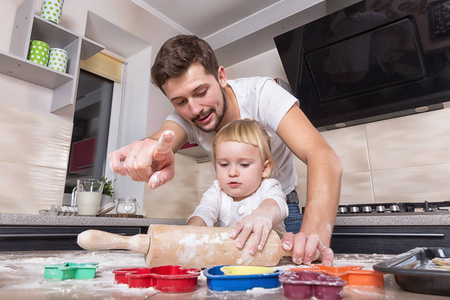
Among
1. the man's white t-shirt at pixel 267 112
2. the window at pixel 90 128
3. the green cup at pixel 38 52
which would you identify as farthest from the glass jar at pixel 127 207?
the green cup at pixel 38 52

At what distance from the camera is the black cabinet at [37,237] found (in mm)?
1282

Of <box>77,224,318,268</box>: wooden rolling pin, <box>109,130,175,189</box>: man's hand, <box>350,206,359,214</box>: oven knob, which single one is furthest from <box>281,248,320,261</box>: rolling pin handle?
<box>350,206,359,214</box>: oven knob

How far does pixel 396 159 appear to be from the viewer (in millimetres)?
1800

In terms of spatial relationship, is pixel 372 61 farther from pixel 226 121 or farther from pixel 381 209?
pixel 226 121

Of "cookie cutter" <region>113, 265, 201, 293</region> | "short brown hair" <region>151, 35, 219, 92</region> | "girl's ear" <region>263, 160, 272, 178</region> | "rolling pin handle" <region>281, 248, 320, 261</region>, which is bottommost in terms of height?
"cookie cutter" <region>113, 265, 201, 293</region>

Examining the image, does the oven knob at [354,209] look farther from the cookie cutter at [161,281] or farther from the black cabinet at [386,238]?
the cookie cutter at [161,281]

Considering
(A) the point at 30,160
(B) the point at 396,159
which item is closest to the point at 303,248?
(B) the point at 396,159

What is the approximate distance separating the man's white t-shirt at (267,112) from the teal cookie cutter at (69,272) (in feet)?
2.32

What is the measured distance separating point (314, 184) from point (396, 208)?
1021 millimetres

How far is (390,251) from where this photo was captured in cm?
142

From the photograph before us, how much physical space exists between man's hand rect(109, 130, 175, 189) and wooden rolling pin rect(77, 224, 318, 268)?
20 cm

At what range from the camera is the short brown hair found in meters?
1.04

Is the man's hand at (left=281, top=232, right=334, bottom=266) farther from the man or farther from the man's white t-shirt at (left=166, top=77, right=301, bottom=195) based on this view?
the man's white t-shirt at (left=166, top=77, right=301, bottom=195)

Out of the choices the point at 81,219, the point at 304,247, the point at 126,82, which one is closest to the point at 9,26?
the point at 126,82
